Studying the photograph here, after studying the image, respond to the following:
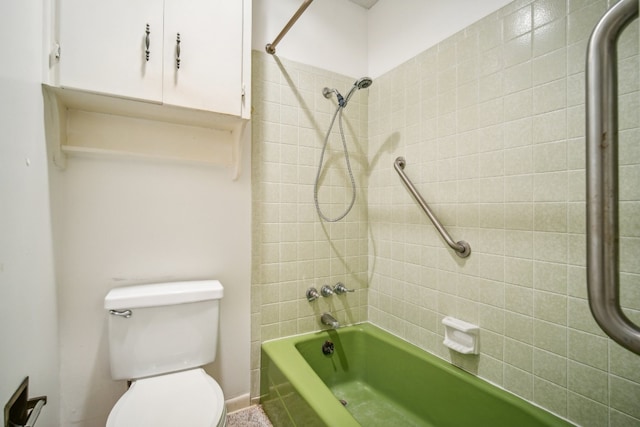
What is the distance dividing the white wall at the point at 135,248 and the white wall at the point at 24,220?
0.35 ft

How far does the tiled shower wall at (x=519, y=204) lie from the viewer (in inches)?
36.7

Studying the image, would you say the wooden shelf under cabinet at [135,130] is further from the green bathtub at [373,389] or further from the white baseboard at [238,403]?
the white baseboard at [238,403]

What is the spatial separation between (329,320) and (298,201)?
71 cm

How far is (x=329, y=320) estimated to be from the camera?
1.67 m

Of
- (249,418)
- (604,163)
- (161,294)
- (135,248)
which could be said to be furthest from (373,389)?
(604,163)

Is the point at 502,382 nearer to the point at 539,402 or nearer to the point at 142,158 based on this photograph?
the point at 539,402

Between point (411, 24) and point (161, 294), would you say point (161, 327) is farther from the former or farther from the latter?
point (411, 24)

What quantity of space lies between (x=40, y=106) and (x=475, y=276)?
71.6 inches

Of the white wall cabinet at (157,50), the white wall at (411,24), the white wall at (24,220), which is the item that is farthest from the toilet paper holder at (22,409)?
the white wall at (411,24)

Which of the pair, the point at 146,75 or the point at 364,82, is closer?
the point at 146,75

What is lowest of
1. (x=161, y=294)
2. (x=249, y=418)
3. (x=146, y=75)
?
(x=249, y=418)

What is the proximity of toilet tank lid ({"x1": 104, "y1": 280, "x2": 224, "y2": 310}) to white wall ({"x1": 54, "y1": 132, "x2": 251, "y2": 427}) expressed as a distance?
8 centimetres

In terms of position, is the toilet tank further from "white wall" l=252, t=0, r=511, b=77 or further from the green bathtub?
"white wall" l=252, t=0, r=511, b=77

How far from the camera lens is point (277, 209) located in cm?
162
